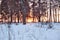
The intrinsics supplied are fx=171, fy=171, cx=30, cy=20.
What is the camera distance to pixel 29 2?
81.9 feet

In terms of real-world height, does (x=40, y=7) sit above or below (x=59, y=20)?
above

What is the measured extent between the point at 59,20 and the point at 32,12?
5549 mm

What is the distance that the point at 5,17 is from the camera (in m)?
25.0

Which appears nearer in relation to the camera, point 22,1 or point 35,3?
point 22,1

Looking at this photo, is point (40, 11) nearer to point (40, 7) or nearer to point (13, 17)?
point (40, 7)

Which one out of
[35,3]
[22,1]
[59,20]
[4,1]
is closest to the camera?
[22,1]

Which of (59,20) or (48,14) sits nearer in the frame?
(48,14)

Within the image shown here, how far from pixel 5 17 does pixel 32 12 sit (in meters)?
4.09

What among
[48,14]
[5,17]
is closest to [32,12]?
[48,14]

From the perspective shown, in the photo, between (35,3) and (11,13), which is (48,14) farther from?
(11,13)

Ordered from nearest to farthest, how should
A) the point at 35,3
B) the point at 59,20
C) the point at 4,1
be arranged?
the point at 4,1
the point at 35,3
the point at 59,20

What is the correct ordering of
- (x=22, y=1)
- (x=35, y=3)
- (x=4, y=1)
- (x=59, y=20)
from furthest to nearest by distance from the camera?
(x=59, y=20)
(x=35, y=3)
(x=4, y=1)
(x=22, y=1)

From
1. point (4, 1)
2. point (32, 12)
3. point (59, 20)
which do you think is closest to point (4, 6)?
point (4, 1)

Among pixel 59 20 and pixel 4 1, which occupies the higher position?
pixel 4 1
